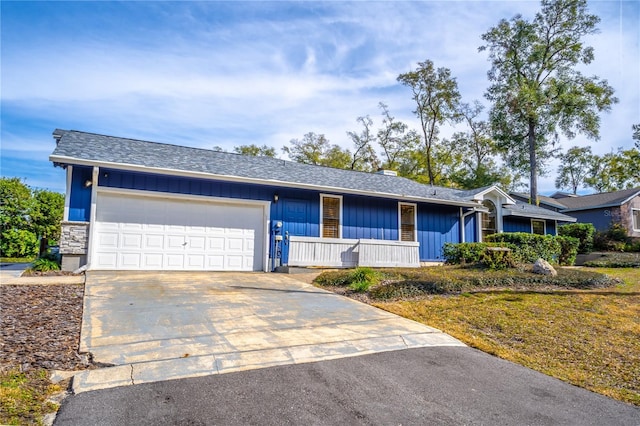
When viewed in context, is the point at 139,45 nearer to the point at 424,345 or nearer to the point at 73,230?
the point at 73,230

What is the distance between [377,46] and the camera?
10.3 meters

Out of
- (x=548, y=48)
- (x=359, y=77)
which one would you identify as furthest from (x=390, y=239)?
(x=548, y=48)

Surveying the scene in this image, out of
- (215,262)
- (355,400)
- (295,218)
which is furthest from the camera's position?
(295,218)

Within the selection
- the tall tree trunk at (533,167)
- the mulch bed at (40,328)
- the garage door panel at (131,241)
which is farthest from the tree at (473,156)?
the mulch bed at (40,328)

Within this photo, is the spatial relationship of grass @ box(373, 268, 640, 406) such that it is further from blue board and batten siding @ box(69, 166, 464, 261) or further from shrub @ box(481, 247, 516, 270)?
blue board and batten siding @ box(69, 166, 464, 261)

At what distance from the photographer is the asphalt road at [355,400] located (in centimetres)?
256

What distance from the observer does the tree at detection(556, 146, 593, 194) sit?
42.8 meters

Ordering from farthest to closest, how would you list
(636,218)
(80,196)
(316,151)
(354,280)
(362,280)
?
(316,151), (636,218), (80,196), (354,280), (362,280)

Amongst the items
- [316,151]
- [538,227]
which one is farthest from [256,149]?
[538,227]

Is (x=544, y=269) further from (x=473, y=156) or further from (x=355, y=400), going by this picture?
(x=473, y=156)

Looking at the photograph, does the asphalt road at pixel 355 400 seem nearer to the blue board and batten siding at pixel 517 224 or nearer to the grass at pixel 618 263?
the grass at pixel 618 263

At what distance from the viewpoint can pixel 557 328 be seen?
548cm

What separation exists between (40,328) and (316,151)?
95.3ft

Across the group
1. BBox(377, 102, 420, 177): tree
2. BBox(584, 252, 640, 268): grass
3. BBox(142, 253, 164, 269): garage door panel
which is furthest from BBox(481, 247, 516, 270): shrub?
BBox(377, 102, 420, 177): tree
